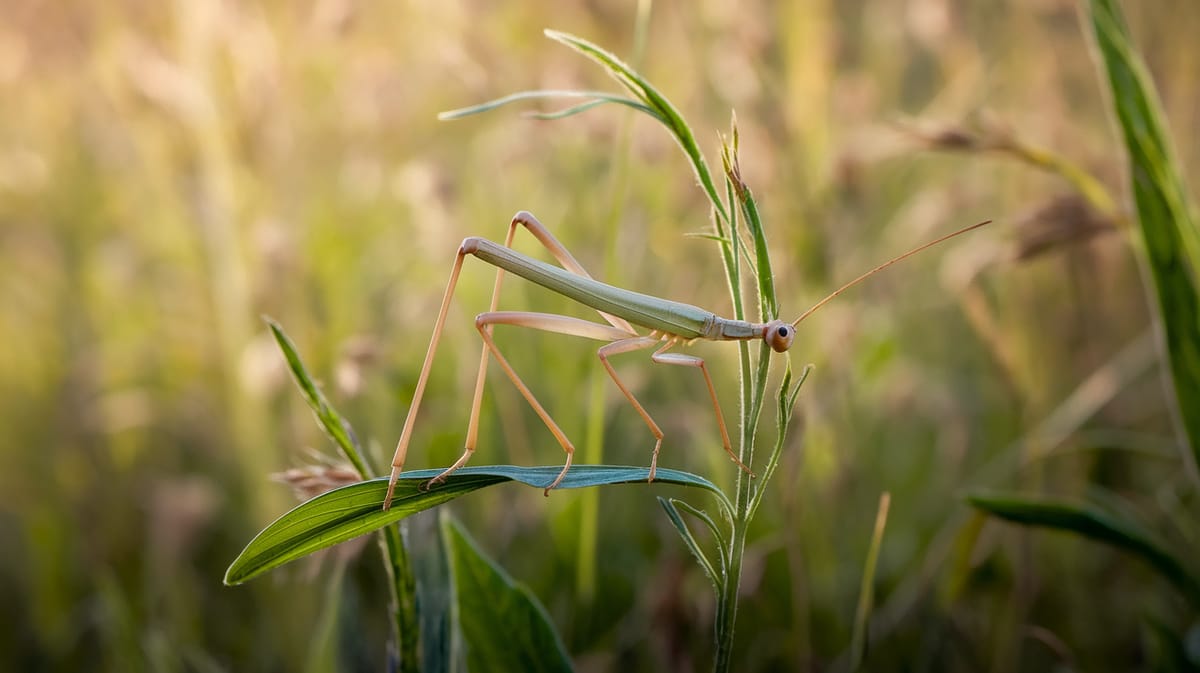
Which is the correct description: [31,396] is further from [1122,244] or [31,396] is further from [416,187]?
[1122,244]

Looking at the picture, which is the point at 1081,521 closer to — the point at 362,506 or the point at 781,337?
the point at 781,337

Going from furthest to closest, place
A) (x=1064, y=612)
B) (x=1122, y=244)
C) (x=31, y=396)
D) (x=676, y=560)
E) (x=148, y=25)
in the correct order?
(x=148, y=25), (x=31, y=396), (x=1122, y=244), (x=1064, y=612), (x=676, y=560)

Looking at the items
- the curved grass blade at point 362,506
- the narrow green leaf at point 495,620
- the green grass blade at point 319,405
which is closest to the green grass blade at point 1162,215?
the curved grass blade at point 362,506

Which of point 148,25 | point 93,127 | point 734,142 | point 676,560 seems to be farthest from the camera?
point 93,127

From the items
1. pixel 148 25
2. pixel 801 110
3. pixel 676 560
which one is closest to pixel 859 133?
pixel 801 110

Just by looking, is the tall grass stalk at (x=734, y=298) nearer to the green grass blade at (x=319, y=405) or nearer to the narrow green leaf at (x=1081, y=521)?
the green grass blade at (x=319, y=405)

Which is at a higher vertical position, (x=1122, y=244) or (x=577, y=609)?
(x=1122, y=244)

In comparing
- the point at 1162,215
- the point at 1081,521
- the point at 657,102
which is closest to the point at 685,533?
the point at 657,102
